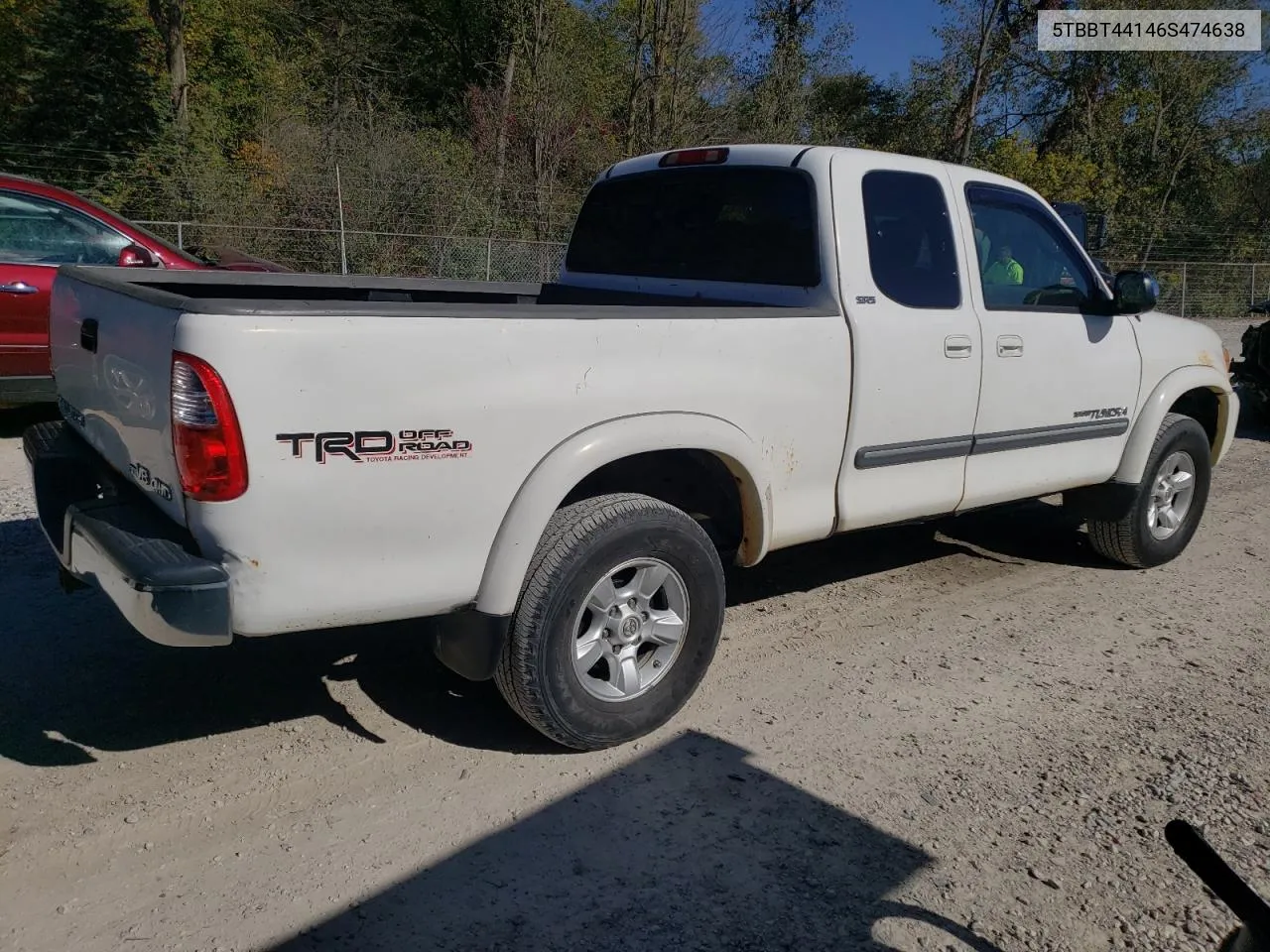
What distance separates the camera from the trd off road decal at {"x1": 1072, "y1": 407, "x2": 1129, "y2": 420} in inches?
199

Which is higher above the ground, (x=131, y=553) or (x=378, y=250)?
(x=378, y=250)

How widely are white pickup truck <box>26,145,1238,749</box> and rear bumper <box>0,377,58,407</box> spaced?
372cm

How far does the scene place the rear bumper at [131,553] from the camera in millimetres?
2713

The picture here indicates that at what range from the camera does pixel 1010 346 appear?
15.2ft

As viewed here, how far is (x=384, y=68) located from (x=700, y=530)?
29.1 m

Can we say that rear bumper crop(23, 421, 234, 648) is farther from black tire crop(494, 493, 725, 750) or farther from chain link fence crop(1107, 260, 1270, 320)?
chain link fence crop(1107, 260, 1270, 320)

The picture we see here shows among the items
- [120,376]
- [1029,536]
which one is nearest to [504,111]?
[1029,536]

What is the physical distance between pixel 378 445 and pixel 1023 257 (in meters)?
3.43

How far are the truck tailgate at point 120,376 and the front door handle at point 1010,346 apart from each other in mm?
3359

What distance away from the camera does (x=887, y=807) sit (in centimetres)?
329

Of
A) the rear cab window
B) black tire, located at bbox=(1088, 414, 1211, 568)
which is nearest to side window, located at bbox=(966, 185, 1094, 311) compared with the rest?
the rear cab window

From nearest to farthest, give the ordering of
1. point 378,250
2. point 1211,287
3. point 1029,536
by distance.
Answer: point 1029,536
point 378,250
point 1211,287

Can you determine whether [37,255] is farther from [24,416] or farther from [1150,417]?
[1150,417]

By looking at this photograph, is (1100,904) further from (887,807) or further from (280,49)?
(280,49)
